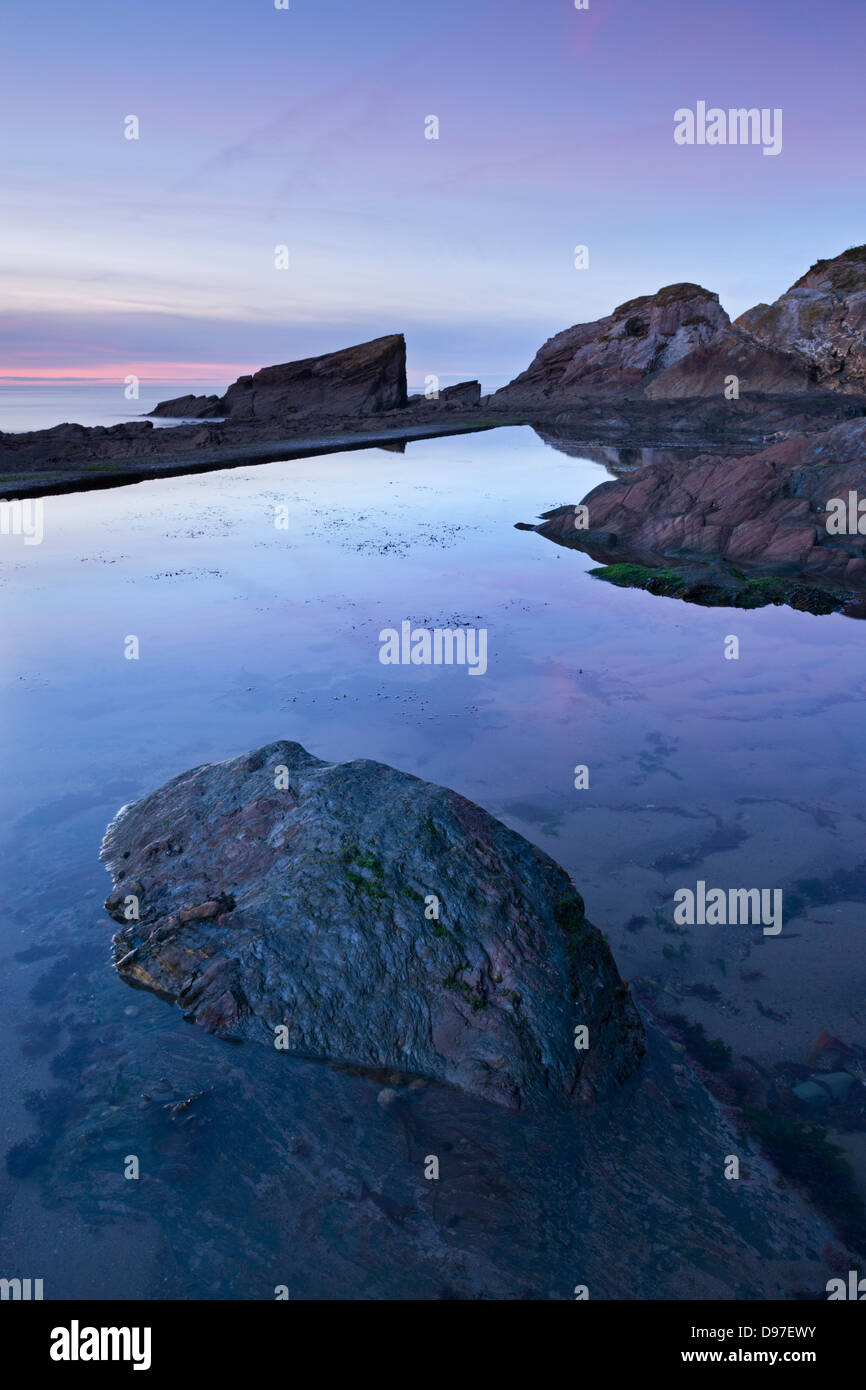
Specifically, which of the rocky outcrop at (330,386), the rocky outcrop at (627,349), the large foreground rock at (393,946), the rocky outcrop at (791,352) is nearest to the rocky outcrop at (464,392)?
the rocky outcrop at (627,349)

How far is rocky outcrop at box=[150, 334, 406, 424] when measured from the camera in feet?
303

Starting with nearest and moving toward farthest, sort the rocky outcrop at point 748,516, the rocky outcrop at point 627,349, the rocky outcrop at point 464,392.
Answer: the rocky outcrop at point 748,516, the rocky outcrop at point 627,349, the rocky outcrop at point 464,392

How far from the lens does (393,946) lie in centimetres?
621

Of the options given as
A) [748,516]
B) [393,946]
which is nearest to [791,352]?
[748,516]

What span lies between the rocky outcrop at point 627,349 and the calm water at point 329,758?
8604cm

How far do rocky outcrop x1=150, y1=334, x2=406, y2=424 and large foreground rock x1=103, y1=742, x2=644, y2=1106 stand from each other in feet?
A: 288

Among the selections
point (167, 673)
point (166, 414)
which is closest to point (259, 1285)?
point (167, 673)

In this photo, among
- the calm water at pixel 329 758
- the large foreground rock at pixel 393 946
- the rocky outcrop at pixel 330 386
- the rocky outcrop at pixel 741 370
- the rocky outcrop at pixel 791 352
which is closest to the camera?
the calm water at pixel 329 758

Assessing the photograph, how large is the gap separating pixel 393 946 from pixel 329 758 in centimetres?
509

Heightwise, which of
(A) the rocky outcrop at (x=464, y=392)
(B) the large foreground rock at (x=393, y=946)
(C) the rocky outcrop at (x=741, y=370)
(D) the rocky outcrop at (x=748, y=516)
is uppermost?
(A) the rocky outcrop at (x=464, y=392)

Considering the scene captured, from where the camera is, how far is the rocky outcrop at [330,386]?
92375 mm

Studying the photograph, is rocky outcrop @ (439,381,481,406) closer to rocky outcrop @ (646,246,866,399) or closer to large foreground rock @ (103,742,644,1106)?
rocky outcrop @ (646,246,866,399)

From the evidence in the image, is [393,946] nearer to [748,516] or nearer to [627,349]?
[748,516]

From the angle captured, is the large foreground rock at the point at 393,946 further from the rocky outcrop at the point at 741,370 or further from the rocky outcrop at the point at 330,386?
the rocky outcrop at the point at 330,386
